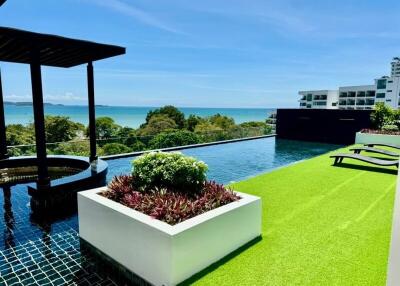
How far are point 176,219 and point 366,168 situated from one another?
27.8 feet

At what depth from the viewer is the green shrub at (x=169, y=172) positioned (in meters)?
4.38

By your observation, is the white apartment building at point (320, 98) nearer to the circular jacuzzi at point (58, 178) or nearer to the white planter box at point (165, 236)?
the circular jacuzzi at point (58, 178)

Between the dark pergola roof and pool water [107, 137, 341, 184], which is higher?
the dark pergola roof

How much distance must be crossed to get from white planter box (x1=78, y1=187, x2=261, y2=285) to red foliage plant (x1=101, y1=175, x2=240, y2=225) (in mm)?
143

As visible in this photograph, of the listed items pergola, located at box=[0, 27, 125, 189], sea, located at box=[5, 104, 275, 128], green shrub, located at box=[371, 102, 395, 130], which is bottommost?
sea, located at box=[5, 104, 275, 128]

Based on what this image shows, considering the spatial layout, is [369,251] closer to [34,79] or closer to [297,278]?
[297,278]

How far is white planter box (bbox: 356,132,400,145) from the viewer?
14.8 m

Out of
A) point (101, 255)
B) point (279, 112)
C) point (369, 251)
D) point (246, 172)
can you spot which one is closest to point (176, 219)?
point (101, 255)

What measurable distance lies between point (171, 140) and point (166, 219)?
11.1 m

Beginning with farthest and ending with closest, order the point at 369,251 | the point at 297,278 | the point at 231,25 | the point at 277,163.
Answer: the point at 231,25, the point at 277,163, the point at 369,251, the point at 297,278

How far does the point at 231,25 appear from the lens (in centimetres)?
2108

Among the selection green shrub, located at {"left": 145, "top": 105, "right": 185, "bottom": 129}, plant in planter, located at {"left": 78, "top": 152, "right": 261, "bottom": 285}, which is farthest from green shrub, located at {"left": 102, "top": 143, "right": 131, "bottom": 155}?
green shrub, located at {"left": 145, "top": 105, "right": 185, "bottom": 129}

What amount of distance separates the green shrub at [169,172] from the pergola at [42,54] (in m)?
2.58

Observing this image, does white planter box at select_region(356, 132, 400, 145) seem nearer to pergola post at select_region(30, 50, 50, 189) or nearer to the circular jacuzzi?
the circular jacuzzi
